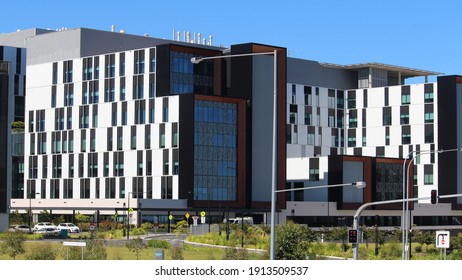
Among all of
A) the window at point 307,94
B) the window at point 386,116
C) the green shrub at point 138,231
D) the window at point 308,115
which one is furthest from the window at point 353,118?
the green shrub at point 138,231

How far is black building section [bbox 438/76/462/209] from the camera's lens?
154250mm

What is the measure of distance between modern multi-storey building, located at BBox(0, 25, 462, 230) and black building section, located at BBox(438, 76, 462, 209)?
8.0 inches

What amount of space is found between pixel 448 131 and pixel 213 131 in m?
42.6

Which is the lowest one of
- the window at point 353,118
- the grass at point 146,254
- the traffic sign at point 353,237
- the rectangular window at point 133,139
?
the grass at point 146,254

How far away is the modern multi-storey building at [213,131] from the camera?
135 m

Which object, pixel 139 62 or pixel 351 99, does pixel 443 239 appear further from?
pixel 351 99

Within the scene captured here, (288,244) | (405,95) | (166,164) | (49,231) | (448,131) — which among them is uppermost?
(405,95)

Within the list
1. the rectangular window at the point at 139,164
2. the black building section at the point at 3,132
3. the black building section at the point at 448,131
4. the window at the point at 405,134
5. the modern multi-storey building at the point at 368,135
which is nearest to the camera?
the black building section at the point at 3,132

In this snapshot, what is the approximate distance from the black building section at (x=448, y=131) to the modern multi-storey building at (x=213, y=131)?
8.0 inches

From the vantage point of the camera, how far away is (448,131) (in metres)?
155

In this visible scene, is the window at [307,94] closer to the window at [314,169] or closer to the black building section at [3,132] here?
the window at [314,169]

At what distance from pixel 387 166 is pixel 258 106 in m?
26.8

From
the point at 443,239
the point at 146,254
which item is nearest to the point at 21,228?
the point at 146,254
